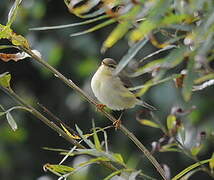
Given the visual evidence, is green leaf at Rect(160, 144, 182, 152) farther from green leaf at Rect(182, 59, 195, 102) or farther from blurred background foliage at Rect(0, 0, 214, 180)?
blurred background foliage at Rect(0, 0, 214, 180)

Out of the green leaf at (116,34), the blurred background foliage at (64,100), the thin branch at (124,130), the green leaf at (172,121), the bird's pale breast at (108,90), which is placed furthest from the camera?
the blurred background foliage at (64,100)

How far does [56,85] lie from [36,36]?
0.47 m

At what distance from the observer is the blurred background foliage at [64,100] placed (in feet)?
8.61

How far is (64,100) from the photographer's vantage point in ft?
10.5

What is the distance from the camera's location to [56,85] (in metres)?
3.26

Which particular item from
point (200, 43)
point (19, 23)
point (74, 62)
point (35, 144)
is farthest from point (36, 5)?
point (200, 43)

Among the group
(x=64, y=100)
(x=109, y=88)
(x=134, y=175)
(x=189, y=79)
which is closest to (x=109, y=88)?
(x=109, y=88)

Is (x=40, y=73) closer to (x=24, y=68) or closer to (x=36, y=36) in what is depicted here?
(x=24, y=68)

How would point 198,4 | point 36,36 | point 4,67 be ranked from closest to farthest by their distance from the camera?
point 198,4, point 36,36, point 4,67

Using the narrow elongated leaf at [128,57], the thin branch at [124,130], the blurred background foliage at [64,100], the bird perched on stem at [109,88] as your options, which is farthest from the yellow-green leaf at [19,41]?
the blurred background foliage at [64,100]

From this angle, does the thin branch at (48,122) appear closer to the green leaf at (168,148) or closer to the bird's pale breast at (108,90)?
the green leaf at (168,148)

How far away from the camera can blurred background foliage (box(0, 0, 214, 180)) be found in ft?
8.61

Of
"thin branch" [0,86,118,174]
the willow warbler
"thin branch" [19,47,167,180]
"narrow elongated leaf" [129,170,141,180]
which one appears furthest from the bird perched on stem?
"narrow elongated leaf" [129,170,141,180]

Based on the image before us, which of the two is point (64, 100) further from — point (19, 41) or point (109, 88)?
point (19, 41)
